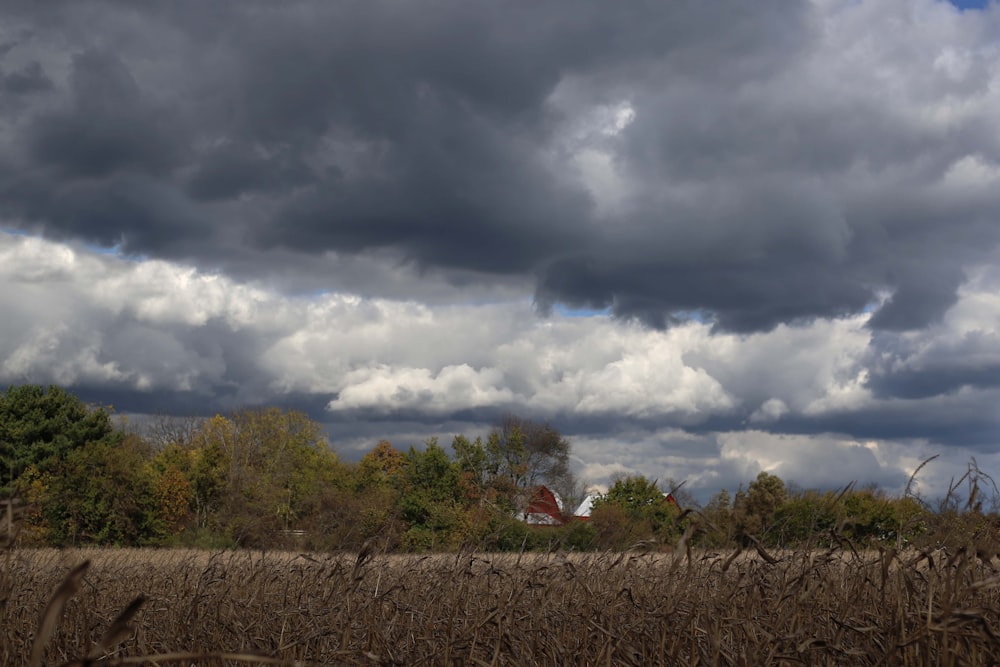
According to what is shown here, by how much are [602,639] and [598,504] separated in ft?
211

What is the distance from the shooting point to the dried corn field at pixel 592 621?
429cm

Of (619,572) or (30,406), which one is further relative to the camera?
(30,406)

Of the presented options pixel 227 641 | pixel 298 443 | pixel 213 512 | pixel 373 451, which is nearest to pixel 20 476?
pixel 213 512

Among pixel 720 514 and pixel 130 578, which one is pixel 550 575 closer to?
pixel 720 514

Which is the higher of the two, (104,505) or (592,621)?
(592,621)

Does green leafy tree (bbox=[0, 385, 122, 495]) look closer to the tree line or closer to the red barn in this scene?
the tree line

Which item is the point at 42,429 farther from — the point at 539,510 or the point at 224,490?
the point at 539,510

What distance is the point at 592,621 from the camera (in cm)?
513

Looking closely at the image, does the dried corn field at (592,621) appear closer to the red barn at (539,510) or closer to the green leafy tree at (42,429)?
the red barn at (539,510)

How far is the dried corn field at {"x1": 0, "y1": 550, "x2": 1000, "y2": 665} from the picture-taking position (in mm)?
4285

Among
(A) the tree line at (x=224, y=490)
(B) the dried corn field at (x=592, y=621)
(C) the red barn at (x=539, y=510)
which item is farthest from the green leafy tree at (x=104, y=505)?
(B) the dried corn field at (x=592, y=621)

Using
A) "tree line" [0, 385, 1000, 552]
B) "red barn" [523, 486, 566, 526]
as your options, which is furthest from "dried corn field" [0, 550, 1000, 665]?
"tree line" [0, 385, 1000, 552]

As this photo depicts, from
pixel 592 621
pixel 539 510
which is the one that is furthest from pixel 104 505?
pixel 592 621

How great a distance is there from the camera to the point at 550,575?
8.01 meters
